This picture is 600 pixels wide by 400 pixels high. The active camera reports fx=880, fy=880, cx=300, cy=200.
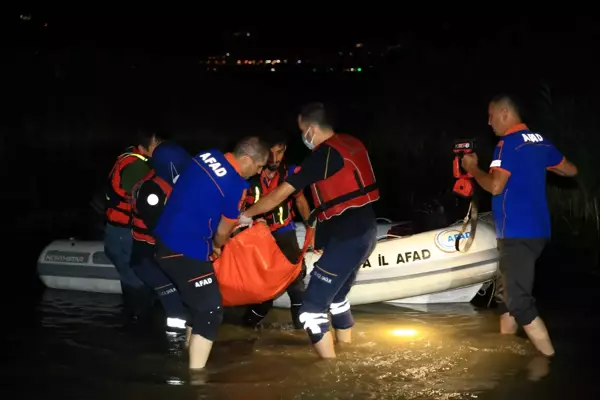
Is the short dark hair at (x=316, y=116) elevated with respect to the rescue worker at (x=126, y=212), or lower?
elevated

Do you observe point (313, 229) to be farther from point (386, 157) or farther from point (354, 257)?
point (386, 157)

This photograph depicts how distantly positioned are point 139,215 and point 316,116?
156 cm

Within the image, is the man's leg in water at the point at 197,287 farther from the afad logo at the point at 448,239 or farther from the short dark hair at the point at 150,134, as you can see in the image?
the afad logo at the point at 448,239

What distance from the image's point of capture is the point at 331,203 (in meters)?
5.82

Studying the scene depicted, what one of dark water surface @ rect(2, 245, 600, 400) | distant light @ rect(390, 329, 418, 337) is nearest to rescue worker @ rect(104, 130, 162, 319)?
dark water surface @ rect(2, 245, 600, 400)

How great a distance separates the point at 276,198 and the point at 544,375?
2082 millimetres

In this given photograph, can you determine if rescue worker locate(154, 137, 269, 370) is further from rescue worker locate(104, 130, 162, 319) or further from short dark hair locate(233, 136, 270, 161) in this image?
rescue worker locate(104, 130, 162, 319)

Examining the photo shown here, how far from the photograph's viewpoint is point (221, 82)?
42188 mm

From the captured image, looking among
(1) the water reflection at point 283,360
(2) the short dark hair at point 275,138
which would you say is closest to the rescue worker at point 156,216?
(1) the water reflection at point 283,360

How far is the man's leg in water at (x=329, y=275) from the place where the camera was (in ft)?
19.1

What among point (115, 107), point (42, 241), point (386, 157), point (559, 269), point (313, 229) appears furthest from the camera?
point (115, 107)

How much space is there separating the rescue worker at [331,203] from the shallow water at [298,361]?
495 millimetres

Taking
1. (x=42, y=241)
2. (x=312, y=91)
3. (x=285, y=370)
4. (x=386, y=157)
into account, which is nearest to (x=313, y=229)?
(x=285, y=370)

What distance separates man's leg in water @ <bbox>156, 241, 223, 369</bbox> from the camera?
5.52 metres
